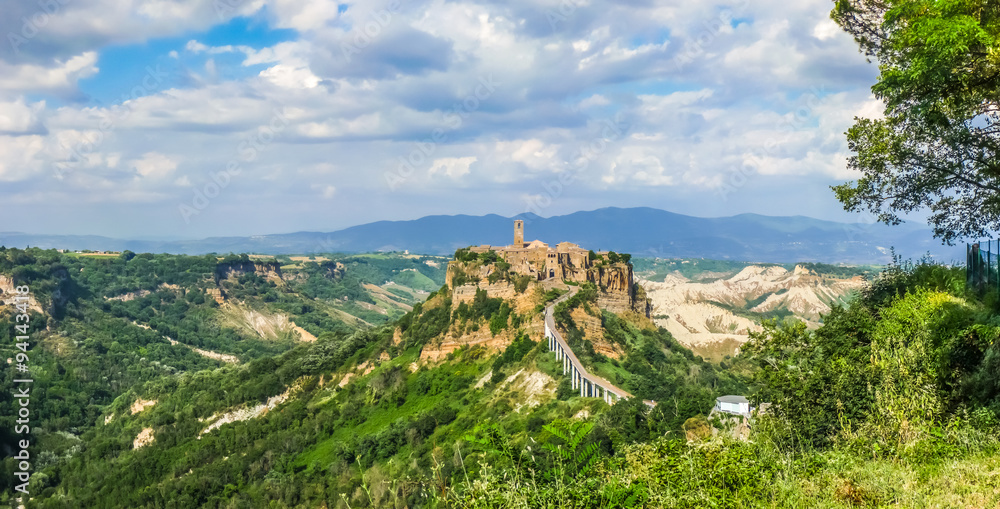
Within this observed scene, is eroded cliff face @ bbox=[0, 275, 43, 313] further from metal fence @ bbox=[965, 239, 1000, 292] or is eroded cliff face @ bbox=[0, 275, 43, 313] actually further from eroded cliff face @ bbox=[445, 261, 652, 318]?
metal fence @ bbox=[965, 239, 1000, 292]

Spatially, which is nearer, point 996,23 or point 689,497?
point 689,497

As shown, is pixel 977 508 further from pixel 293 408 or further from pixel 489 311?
pixel 293 408

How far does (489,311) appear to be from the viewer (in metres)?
59.9

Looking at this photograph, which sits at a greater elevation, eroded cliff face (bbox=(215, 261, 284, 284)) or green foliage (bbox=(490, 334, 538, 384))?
eroded cliff face (bbox=(215, 261, 284, 284))

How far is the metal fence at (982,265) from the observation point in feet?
52.7

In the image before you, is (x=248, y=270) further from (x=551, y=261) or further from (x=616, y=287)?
(x=616, y=287)

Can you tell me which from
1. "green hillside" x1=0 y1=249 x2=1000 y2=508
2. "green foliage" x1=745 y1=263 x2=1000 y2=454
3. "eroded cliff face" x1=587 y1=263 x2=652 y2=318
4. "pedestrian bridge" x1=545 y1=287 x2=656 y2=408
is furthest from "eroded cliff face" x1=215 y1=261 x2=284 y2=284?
"green foliage" x1=745 y1=263 x2=1000 y2=454

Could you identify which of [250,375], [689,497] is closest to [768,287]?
[250,375]

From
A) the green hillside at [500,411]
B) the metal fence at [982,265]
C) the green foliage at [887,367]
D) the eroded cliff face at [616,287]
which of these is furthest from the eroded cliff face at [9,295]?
the metal fence at [982,265]

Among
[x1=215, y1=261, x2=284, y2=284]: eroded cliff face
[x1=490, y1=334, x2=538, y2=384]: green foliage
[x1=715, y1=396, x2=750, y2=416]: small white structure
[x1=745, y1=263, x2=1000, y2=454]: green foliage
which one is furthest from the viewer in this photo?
[x1=215, y1=261, x2=284, y2=284]: eroded cliff face

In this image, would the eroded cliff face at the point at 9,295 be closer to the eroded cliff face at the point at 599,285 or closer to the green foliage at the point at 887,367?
the eroded cliff face at the point at 599,285

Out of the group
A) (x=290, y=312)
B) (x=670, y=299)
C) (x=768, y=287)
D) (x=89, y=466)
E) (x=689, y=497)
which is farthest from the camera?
(x=768, y=287)

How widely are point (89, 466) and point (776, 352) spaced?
66175 mm

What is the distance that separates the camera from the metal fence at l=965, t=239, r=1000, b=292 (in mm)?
16062
